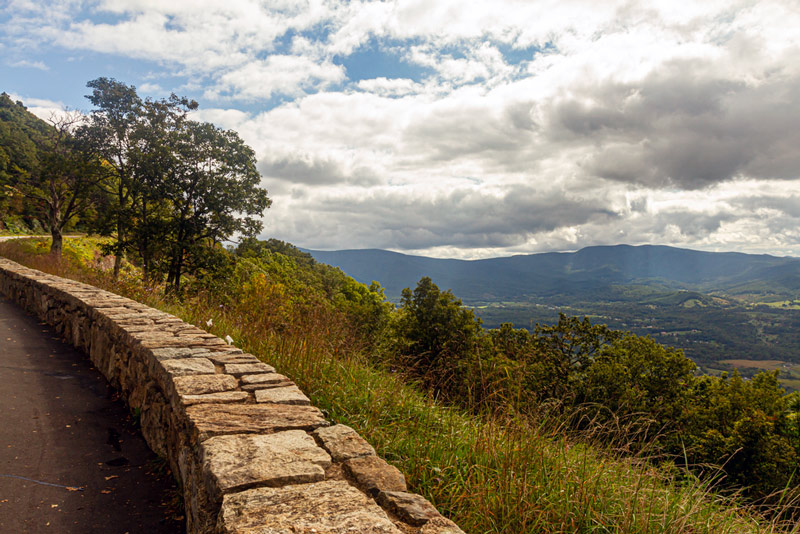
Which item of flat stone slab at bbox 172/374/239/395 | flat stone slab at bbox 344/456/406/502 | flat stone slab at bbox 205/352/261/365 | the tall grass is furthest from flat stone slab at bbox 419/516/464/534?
flat stone slab at bbox 205/352/261/365

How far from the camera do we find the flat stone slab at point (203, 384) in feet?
10.8

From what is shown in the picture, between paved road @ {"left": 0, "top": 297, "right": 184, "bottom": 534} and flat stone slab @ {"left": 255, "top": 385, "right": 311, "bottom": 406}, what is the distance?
860 mm

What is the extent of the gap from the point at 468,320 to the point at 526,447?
2476 cm

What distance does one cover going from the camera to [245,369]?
4.10 meters

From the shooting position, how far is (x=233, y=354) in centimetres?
462

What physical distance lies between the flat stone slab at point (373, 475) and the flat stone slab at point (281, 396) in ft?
3.22

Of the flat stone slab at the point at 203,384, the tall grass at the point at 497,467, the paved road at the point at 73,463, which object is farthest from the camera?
the flat stone slab at the point at 203,384

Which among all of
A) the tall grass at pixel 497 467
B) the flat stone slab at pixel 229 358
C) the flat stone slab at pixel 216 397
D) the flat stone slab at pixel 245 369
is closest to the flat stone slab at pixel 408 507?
the tall grass at pixel 497 467

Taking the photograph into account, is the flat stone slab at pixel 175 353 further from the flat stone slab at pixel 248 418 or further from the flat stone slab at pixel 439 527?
the flat stone slab at pixel 439 527

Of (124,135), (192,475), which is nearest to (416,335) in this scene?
(124,135)

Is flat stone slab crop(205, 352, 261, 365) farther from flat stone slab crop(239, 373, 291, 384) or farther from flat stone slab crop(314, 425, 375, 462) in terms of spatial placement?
flat stone slab crop(314, 425, 375, 462)

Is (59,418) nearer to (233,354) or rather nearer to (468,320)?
(233,354)

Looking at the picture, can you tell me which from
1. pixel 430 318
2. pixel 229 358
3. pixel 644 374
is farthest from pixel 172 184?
pixel 644 374

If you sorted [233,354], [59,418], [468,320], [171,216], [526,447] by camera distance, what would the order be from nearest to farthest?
[526,447] < [59,418] < [233,354] < [171,216] < [468,320]
